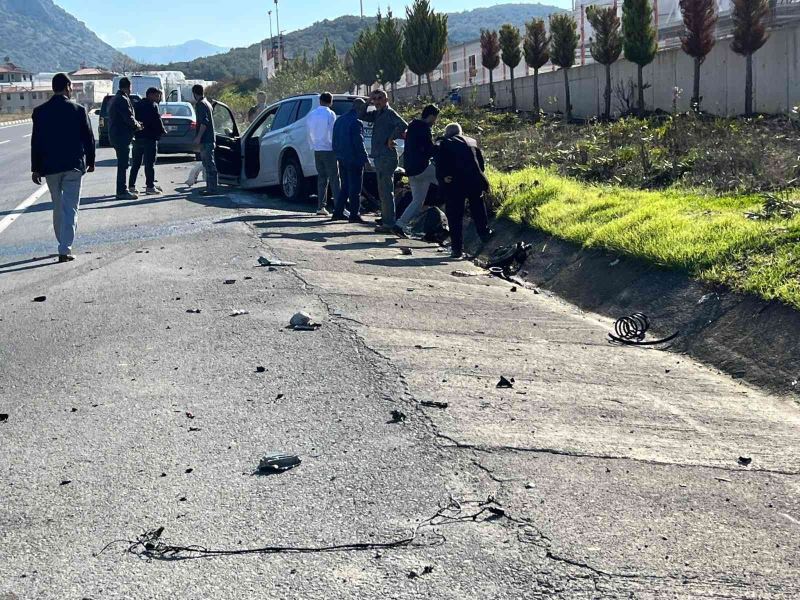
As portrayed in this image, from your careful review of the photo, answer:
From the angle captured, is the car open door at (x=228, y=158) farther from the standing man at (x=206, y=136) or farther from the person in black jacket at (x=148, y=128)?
the person in black jacket at (x=148, y=128)

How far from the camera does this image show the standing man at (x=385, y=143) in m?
14.6

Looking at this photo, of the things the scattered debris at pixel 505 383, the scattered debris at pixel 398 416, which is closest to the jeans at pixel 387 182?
the scattered debris at pixel 505 383

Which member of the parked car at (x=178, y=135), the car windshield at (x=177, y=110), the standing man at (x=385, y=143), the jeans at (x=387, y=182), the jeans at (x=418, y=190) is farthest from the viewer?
the car windshield at (x=177, y=110)

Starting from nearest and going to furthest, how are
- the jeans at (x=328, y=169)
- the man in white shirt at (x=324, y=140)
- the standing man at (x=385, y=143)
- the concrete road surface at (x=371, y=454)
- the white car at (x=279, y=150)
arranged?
the concrete road surface at (x=371, y=454) < the standing man at (x=385, y=143) < the man in white shirt at (x=324, y=140) < the jeans at (x=328, y=169) < the white car at (x=279, y=150)

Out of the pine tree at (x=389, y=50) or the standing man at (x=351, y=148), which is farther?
the pine tree at (x=389, y=50)

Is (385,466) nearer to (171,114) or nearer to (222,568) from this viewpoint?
(222,568)

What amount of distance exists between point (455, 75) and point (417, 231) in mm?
35163

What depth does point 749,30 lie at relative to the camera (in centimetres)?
2291

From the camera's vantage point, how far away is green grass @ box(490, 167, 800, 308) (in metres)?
9.27

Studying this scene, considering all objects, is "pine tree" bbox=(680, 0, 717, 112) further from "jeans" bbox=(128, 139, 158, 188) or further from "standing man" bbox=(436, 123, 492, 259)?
"standing man" bbox=(436, 123, 492, 259)

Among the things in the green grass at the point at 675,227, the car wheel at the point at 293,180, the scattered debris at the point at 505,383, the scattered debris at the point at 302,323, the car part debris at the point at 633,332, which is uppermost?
the car wheel at the point at 293,180

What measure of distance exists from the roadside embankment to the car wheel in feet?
13.8

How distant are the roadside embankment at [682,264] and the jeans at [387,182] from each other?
1503mm

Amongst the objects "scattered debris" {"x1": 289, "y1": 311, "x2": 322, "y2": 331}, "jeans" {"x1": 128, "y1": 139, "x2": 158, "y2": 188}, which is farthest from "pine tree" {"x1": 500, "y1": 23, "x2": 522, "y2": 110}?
"scattered debris" {"x1": 289, "y1": 311, "x2": 322, "y2": 331}
